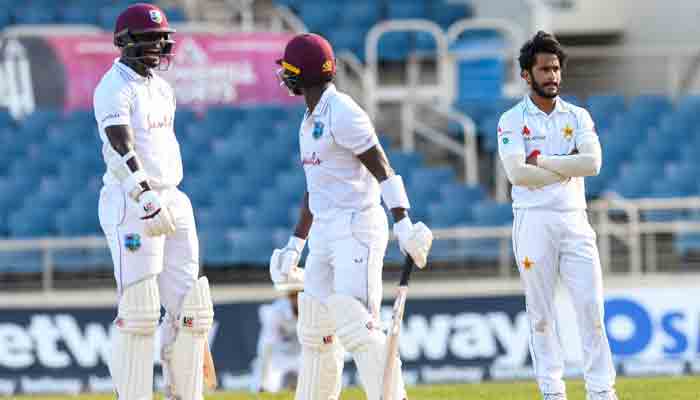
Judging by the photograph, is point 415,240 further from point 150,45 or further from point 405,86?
point 405,86

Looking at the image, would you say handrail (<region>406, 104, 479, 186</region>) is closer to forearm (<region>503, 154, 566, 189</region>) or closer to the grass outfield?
the grass outfield

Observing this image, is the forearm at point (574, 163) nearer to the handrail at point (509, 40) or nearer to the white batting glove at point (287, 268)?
the white batting glove at point (287, 268)

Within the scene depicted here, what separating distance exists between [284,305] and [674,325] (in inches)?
156

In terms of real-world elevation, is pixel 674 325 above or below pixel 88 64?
below

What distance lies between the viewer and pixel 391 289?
14859mm

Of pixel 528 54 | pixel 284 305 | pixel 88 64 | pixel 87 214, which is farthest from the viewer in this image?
pixel 88 64

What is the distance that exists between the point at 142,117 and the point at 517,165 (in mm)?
2142

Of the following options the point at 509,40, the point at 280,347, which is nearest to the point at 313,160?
the point at 280,347

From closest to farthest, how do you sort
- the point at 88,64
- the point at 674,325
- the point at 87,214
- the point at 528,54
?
the point at 528,54, the point at 674,325, the point at 87,214, the point at 88,64

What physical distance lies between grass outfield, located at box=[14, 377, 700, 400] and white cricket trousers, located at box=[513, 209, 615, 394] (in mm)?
1333

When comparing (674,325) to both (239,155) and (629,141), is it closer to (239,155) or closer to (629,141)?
(629,141)

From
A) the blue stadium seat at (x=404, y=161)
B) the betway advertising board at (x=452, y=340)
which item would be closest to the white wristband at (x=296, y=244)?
the betway advertising board at (x=452, y=340)

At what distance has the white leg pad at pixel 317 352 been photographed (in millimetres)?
8062

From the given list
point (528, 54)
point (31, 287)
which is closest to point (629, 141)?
point (31, 287)
